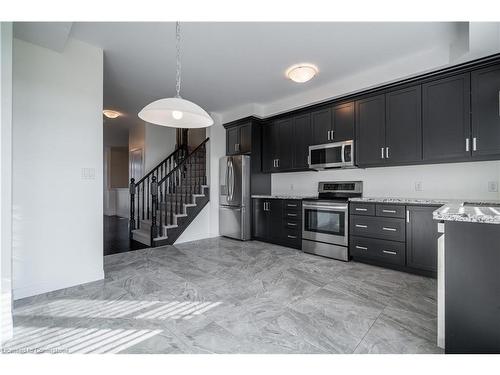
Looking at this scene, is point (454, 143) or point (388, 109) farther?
point (388, 109)

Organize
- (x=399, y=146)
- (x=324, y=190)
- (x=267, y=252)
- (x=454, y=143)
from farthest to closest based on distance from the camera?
1. (x=324, y=190)
2. (x=267, y=252)
3. (x=399, y=146)
4. (x=454, y=143)

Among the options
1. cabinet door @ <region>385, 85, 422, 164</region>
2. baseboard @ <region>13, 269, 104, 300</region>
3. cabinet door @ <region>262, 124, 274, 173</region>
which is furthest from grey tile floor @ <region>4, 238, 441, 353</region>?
cabinet door @ <region>262, 124, 274, 173</region>

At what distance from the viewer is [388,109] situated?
10.2ft

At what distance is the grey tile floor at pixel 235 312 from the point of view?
1.49m

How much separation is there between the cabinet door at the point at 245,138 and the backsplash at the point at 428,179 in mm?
1378

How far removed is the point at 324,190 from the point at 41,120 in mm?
3838

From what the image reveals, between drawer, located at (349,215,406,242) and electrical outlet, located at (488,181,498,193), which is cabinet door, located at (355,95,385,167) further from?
electrical outlet, located at (488,181,498,193)

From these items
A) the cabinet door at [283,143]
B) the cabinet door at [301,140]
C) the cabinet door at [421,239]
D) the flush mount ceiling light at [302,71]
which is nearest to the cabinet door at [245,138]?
the cabinet door at [283,143]

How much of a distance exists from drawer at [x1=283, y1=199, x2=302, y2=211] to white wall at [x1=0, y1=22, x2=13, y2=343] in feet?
10.9

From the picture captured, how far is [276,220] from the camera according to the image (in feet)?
13.6

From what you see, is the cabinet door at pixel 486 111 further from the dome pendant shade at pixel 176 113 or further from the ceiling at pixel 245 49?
the dome pendant shade at pixel 176 113

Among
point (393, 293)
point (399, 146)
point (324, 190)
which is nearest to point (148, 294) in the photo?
point (393, 293)

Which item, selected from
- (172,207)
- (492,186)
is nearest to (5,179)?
(172,207)

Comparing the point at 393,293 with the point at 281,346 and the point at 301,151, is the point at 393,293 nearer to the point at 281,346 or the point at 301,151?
the point at 281,346
